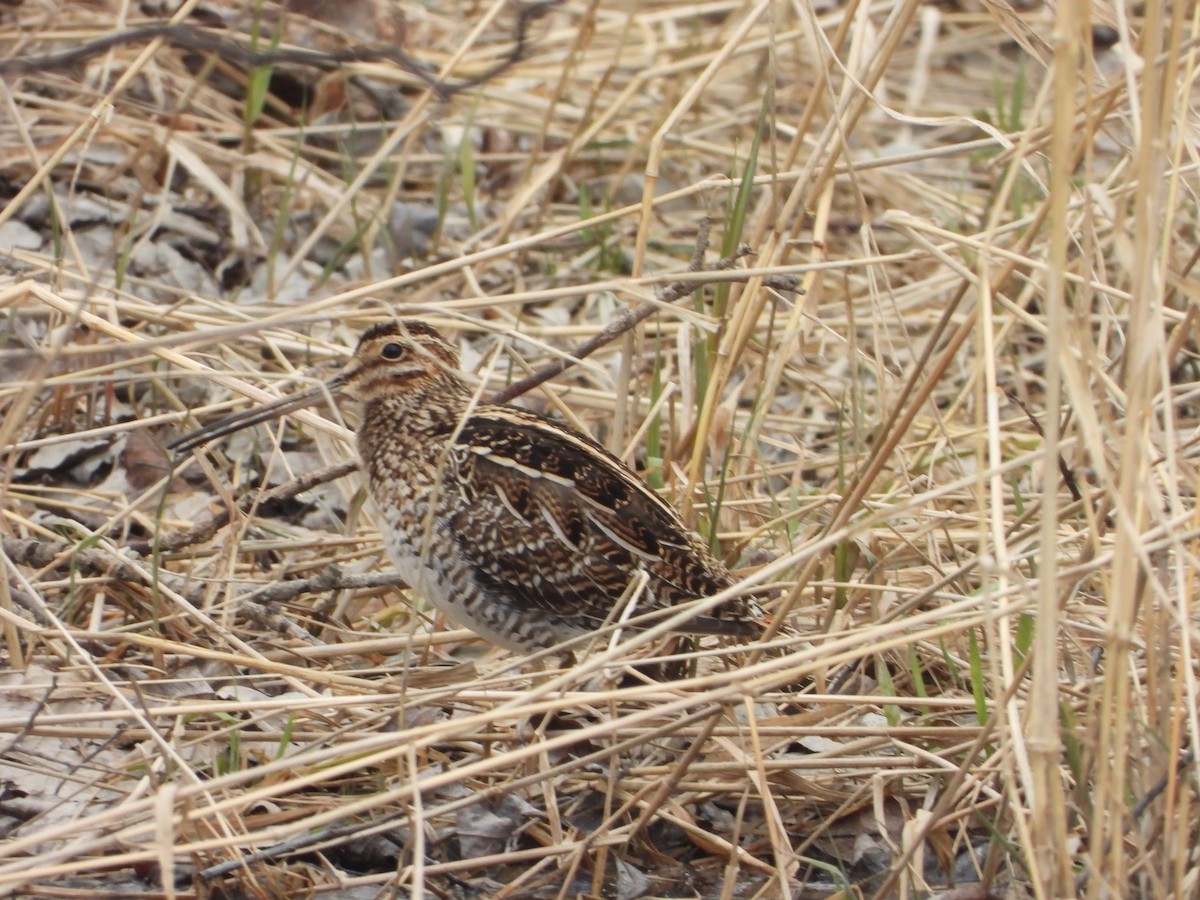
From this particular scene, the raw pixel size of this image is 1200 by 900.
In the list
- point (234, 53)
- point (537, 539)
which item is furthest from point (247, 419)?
point (234, 53)

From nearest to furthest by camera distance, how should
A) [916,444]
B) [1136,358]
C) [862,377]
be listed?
[1136,358] → [916,444] → [862,377]

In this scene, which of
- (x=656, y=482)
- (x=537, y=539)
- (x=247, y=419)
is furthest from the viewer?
(x=656, y=482)

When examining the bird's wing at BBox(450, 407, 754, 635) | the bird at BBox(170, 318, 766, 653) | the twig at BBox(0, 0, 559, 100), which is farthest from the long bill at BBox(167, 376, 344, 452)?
the twig at BBox(0, 0, 559, 100)

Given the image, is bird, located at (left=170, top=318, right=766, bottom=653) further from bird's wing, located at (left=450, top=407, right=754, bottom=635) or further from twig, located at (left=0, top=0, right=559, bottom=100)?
twig, located at (left=0, top=0, right=559, bottom=100)

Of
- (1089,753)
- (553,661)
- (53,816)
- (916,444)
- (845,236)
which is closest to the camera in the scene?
(1089,753)

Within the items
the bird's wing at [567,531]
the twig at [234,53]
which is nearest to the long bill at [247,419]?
the bird's wing at [567,531]

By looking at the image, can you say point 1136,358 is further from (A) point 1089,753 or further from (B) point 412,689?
(B) point 412,689

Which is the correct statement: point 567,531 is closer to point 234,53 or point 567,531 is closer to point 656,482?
point 656,482

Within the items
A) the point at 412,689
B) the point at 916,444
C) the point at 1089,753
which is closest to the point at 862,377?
the point at 916,444
